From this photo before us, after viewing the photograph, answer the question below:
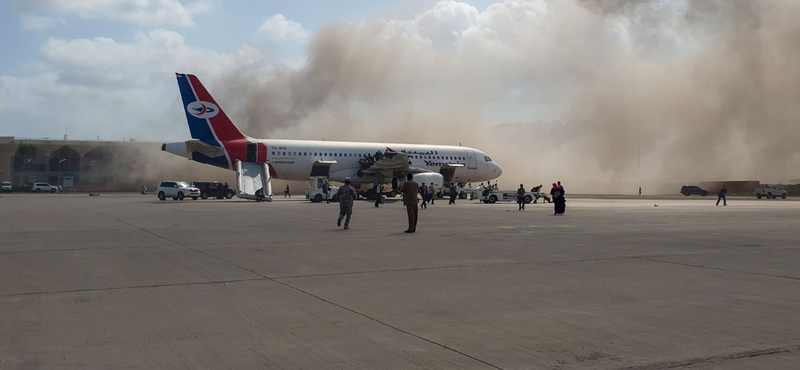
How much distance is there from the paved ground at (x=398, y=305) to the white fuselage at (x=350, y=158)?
29335 mm

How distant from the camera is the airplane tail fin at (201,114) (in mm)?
40312

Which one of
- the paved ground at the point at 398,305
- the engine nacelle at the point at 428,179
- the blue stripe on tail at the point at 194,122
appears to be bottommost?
the paved ground at the point at 398,305

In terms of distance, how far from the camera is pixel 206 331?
5.29 m

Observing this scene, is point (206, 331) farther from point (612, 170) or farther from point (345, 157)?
point (612, 170)

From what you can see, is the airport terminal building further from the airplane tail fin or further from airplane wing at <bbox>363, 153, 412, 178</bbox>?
airplane wing at <bbox>363, 153, 412, 178</bbox>

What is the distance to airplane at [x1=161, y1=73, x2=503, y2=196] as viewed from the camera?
133 ft

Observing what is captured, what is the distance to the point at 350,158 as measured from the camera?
43.9 m

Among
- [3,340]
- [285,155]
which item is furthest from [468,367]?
[285,155]

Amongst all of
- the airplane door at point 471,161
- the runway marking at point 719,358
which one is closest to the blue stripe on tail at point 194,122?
the airplane door at point 471,161

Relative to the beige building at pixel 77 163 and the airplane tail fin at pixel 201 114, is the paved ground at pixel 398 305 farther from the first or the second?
the beige building at pixel 77 163

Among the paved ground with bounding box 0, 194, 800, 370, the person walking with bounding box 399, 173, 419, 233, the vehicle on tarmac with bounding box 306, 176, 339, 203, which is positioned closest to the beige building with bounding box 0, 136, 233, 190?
the vehicle on tarmac with bounding box 306, 176, 339, 203

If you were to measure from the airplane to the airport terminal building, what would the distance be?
45.1 meters

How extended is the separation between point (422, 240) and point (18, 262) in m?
7.24

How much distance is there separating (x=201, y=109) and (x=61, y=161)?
53.6 meters
